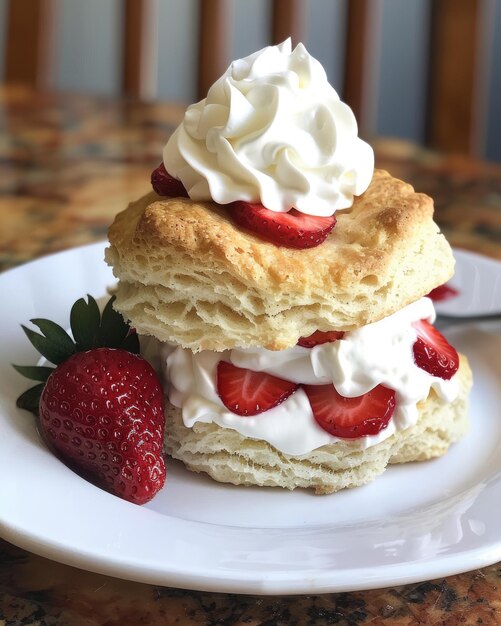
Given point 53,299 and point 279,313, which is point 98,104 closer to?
point 53,299

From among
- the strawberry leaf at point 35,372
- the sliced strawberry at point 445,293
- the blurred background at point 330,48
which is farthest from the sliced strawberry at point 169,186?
the blurred background at point 330,48

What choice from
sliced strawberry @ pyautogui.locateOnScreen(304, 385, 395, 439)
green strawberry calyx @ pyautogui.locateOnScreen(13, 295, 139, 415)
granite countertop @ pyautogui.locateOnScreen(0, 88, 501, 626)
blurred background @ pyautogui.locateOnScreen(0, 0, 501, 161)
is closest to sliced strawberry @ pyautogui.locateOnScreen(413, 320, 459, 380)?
sliced strawberry @ pyautogui.locateOnScreen(304, 385, 395, 439)

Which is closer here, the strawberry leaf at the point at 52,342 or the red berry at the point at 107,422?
the red berry at the point at 107,422

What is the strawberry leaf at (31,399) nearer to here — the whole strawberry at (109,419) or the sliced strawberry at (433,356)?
the whole strawberry at (109,419)

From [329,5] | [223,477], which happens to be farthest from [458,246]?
[329,5]

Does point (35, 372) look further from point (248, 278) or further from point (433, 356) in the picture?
point (433, 356)

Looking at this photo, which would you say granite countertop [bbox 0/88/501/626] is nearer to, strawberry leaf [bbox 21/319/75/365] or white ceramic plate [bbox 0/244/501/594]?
white ceramic plate [bbox 0/244/501/594]
